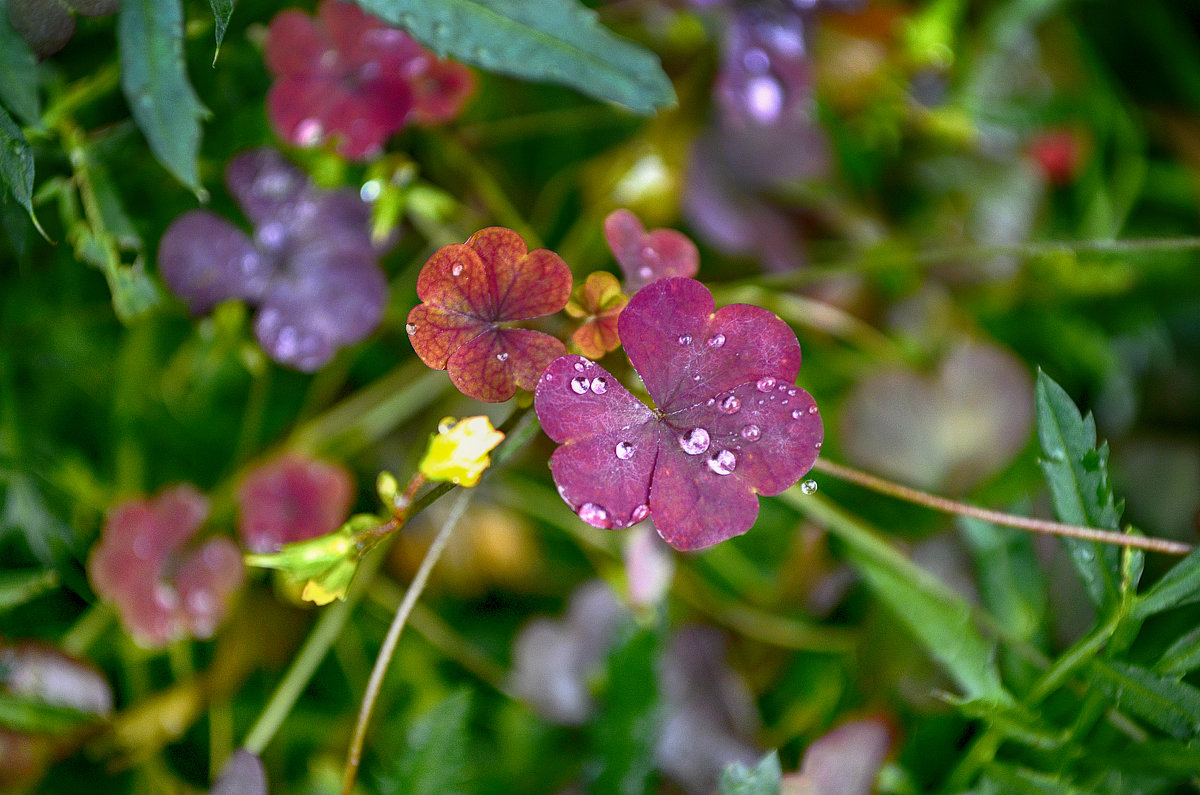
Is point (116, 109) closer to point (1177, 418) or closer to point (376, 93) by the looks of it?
point (376, 93)

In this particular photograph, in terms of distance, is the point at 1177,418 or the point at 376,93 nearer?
the point at 376,93

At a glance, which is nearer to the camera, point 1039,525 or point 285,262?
point 1039,525

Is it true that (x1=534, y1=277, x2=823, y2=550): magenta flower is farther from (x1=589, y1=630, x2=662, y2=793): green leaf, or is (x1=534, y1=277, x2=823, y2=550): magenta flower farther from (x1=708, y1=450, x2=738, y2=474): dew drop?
→ (x1=589, y1=630, x2=662, y2=793): green leaf

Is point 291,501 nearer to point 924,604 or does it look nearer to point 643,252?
point 643,252

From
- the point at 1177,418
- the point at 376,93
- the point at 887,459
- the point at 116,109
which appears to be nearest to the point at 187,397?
the point at 116,109

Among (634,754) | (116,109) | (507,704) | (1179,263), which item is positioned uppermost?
(116,109)

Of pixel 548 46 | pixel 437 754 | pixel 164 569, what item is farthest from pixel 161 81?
pixel 437 754

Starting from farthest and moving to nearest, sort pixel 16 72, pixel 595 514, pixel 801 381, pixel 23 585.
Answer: pixel 801 381, pixel 23 585, pixel 16 72, pixel 595 514
